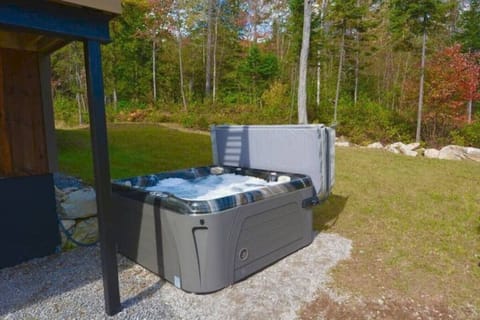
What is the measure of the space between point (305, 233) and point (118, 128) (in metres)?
9.43

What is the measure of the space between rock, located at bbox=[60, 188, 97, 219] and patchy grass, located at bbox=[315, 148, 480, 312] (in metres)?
2.19

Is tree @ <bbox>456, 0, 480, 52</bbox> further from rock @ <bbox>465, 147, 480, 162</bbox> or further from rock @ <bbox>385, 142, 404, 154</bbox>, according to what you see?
rock @ <bbox>465, 147, 480, 162</bbox>

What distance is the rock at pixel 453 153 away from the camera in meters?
7.77

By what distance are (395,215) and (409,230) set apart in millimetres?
456

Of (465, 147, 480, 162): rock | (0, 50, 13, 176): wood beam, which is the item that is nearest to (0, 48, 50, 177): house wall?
(0, 50, 13, 176): wood beam

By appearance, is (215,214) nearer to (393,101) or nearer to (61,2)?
(61,2)

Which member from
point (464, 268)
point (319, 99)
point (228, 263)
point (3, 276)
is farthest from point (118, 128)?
point (464, 268)

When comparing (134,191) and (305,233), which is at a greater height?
(134,191)

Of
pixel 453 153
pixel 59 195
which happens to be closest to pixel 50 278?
pixel 59 195

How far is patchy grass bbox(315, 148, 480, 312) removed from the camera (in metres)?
2.16

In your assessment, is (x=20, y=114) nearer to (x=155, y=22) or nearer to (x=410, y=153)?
(x=410, y=153)

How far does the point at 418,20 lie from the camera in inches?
367

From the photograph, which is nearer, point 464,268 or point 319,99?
point 464,268

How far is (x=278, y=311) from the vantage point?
6.15 ft
